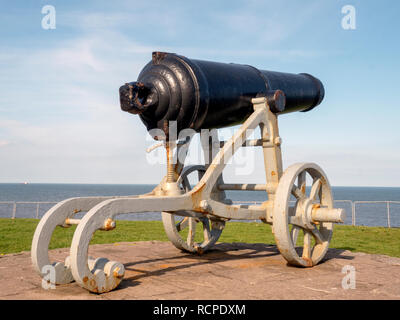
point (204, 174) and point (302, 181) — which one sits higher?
point (204, 174)

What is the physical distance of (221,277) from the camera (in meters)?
5.24

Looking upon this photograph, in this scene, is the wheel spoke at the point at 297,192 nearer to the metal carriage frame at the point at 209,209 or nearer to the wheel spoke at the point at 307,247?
the metal carriage frame at the point at 209,209

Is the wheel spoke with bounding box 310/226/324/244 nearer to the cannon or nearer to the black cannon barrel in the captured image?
the cannon

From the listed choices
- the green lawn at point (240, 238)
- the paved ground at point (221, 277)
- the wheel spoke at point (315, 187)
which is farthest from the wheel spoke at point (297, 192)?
the green lawn at point (240, 238)

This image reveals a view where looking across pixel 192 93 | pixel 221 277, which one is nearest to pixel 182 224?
pixel 221 277

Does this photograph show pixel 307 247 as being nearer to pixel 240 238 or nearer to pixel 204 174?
pixel 204 174

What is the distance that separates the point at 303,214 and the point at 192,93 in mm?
2355

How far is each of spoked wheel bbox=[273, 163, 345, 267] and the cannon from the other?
0.01 metres

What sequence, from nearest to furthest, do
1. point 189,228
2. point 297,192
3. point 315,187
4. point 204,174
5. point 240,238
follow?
point 204,174
point 297,192
point 315,187
point 189,228
point 240,238

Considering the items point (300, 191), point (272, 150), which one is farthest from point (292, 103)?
point (300, 191)

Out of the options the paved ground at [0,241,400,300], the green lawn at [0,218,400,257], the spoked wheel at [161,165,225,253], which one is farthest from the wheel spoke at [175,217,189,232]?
the green lawn at [0,218,400,257]

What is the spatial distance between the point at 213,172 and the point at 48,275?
2.24 metres

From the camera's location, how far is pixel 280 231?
565 centimetres
